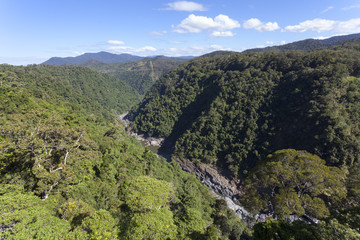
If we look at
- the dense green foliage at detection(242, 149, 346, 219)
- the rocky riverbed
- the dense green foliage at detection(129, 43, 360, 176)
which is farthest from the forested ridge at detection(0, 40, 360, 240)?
the rocky riverbed

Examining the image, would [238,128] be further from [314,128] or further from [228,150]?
[314,128]

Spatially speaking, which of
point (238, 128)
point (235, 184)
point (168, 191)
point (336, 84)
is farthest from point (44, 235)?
point (336, 84)

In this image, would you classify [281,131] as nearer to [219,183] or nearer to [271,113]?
[271,113]

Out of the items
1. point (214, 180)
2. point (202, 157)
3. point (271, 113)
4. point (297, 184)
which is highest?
point (297, 184)

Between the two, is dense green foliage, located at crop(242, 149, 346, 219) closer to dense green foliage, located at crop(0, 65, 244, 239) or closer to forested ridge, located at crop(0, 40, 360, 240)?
forested ridge, located at crop(0, 40, 360, 240)

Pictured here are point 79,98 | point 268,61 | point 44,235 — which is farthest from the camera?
point 79,98

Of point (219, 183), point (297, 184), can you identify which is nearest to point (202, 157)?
point (219, 183)

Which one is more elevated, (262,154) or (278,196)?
(278,196)

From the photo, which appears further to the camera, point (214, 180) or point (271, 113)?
point (271, 113)

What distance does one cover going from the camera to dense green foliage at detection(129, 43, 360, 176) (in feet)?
146

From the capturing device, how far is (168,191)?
1684 centimetres

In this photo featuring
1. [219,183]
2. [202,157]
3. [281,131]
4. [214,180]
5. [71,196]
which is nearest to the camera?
[71,196]

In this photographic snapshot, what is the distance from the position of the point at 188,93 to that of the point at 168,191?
82.3 m

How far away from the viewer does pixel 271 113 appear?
2418 inches
